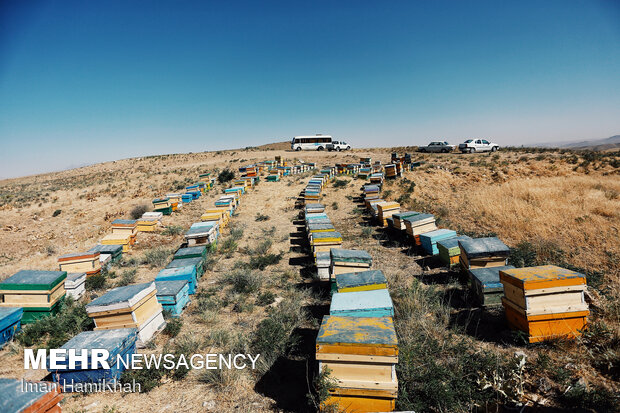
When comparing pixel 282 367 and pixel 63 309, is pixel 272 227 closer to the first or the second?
pixel 63 309

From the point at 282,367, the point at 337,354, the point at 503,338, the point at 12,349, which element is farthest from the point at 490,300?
the point at 12,349

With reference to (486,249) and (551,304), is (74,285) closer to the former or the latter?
(486,249)

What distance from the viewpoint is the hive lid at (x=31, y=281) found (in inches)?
262

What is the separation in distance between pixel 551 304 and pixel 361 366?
3784mm

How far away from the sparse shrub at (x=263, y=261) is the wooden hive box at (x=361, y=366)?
634 cm

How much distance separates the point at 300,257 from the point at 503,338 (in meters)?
6.96

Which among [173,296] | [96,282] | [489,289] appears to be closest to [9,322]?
[96,282]

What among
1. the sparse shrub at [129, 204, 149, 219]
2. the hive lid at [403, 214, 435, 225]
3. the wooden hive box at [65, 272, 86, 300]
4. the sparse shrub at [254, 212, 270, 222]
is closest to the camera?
the wooden hive box at [65, 272, 86, 300]

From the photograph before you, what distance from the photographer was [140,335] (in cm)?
570

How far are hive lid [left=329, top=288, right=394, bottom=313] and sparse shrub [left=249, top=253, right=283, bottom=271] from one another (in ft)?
16.4

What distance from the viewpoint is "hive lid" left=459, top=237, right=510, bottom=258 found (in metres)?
6.91

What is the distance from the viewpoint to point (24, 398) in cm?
356

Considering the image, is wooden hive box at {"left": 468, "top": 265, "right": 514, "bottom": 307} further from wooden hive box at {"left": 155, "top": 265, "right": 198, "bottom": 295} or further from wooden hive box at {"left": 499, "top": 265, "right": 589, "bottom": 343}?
wooden hive box at {"left": 155, "top": 265, "right": 198, "bottom": 295}

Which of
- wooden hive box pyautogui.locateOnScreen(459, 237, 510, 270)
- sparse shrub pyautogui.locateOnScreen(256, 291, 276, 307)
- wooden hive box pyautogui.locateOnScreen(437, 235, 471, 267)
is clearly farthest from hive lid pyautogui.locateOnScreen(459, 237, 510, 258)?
sparse shrub pyautogui.locateOnScreen(256, 291, 276, 307)
